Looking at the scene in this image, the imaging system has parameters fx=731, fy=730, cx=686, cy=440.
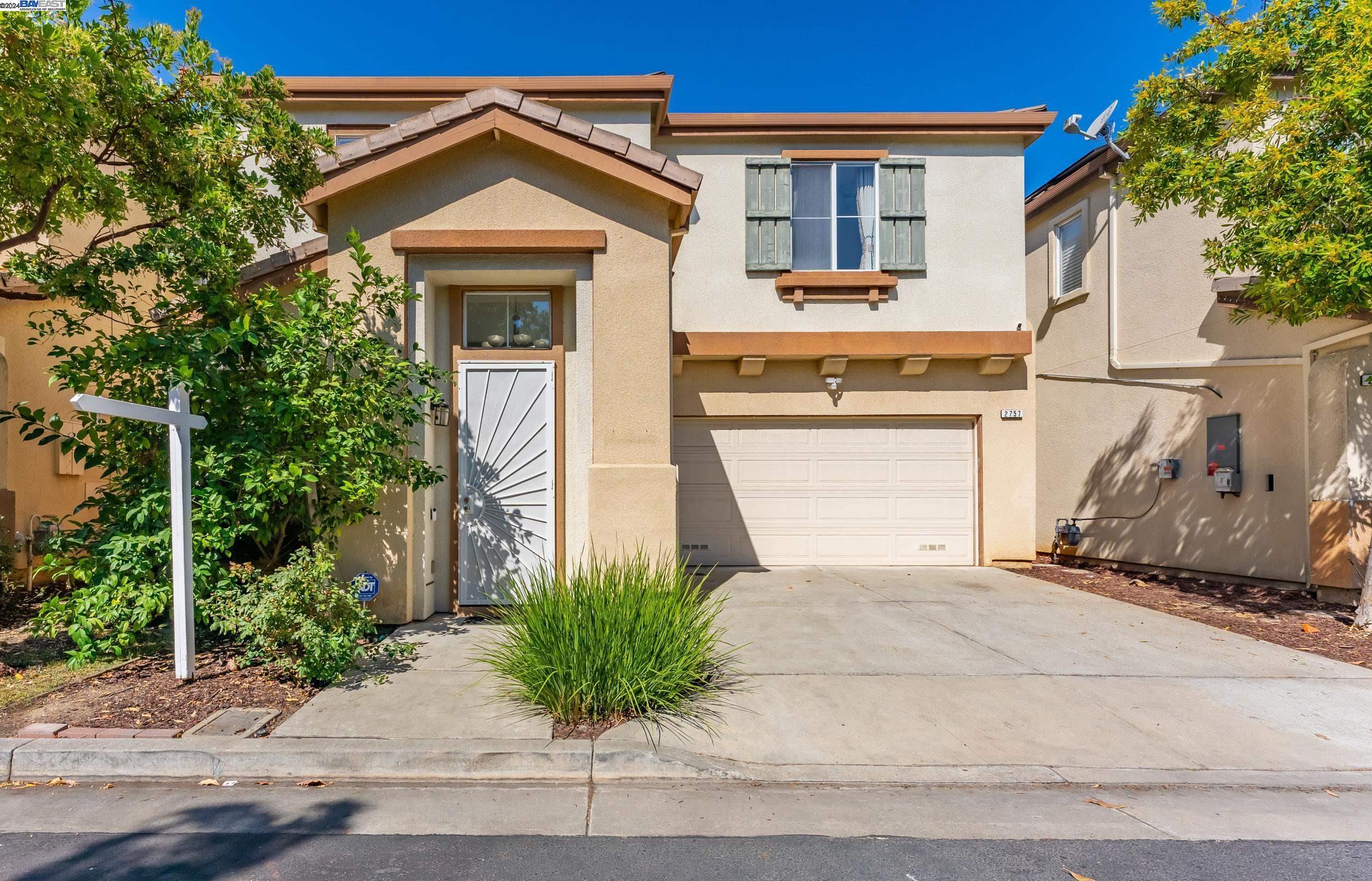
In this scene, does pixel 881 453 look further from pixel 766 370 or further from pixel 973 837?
pixel 973 837

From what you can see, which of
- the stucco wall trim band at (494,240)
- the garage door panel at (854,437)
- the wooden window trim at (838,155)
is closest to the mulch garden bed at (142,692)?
the stucco wall trim band at (494,240)

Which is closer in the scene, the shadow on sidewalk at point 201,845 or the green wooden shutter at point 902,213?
the shadow on sidewalk at point 201,845

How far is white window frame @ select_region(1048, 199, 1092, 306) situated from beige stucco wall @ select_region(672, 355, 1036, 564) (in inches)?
102

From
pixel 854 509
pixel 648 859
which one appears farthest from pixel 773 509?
pixel 648 859

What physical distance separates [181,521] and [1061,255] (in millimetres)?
12888

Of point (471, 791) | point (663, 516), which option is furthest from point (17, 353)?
point (471, 791)

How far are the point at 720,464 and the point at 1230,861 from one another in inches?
302

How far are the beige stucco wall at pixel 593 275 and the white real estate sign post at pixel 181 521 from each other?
5.93 ft

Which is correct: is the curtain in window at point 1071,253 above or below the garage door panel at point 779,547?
above

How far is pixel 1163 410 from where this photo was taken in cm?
1046

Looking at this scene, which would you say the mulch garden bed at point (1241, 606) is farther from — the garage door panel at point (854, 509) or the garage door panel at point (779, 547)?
the garage door panel at point (779, 547)

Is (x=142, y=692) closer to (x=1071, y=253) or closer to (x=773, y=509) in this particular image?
(x=773, y=509)

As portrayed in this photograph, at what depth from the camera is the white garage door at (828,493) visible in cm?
1039

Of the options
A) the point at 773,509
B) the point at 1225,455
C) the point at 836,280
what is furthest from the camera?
the point at 773,509
